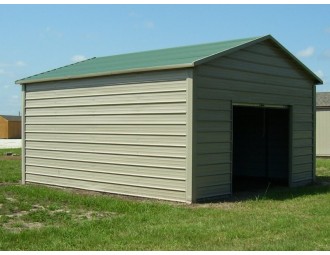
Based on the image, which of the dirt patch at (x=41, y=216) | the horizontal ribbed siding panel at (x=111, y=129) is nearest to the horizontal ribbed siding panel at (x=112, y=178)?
the horizontal ribbed siding panel at (x=111, y=129)

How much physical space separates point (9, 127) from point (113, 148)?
180ft

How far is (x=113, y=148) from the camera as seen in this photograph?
43.3 ft

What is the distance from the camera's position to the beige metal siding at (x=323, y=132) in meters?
29.4

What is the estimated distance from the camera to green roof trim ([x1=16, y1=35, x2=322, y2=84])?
1190 cm

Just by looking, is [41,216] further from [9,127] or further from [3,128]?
[3,128]

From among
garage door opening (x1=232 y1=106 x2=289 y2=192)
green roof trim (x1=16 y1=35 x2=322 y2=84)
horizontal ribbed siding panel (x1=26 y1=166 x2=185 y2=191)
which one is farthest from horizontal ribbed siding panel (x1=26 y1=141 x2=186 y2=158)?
garage door opening (x1=232 y1=106 x2=289 y2=192)

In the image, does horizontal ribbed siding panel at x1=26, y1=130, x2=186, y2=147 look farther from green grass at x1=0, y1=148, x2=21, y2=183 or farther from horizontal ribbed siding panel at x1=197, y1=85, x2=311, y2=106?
green grass at x1=0, y1=148, x2=21, y2=183

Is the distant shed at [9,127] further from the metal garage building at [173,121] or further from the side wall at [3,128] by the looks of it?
the metal garage building at [173,121]

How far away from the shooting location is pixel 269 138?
16750 mm

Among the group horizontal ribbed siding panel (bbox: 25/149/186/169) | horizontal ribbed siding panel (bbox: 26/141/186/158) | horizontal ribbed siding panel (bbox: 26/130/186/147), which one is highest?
horizontal ribbed siding panel (bbox: 26/130/186/147)

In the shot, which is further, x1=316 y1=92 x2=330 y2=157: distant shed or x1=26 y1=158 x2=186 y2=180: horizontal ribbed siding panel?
x1=316 y1=92 x2=330 y2=157: distant shed

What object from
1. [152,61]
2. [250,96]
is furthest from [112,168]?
[250,96]

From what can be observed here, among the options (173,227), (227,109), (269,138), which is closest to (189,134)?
(227,109)

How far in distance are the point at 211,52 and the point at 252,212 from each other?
4115mm
